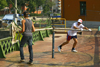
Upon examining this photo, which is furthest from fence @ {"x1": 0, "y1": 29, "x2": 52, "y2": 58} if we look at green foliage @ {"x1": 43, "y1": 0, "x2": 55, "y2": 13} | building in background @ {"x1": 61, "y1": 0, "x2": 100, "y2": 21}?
green foliage @ {"x1": 43, "y1": 0, "x2": 55, "y2": 13}

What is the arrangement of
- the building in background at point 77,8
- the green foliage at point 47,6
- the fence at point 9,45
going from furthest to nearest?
the green foliage at point 47,6, the building in background at point 77,8, the fence at point 9,45

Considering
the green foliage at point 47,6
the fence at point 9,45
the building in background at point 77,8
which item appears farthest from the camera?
the green foliage at point 47,6

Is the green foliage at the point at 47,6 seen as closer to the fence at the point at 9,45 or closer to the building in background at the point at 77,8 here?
the building in background at the point at 77,8

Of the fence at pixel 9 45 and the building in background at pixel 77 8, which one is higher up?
the building in background at pixel 77 8

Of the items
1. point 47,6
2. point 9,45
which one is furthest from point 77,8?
point 47,6

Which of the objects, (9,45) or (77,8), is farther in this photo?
(77,8)

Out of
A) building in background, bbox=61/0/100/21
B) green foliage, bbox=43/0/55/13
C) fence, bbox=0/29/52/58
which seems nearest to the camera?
fence, bbox=0/29/52/58

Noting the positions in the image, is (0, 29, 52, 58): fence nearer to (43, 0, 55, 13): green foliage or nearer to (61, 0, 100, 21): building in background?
(61, 0, 100, 21): building in background

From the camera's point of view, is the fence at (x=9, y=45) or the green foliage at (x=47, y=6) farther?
the green foliage at (x=47, y=6)

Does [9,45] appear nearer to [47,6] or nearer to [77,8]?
[77,8]

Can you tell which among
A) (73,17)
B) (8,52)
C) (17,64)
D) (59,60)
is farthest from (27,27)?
(73,17)

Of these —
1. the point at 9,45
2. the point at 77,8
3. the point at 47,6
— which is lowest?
the point at 9,45

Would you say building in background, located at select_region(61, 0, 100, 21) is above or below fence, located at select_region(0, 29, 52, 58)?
above

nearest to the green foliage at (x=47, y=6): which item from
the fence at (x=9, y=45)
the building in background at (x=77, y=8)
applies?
the building in background at (x=77, y=8)
